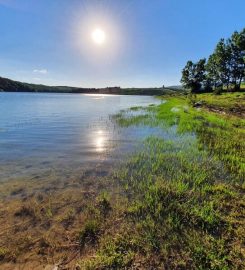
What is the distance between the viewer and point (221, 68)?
69375mm

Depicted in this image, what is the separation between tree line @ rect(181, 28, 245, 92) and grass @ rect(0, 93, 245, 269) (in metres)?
61.4

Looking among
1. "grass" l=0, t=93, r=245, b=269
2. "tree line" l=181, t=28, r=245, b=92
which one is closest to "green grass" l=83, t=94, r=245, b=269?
"grass" l=0, t=93, r=245, b=269

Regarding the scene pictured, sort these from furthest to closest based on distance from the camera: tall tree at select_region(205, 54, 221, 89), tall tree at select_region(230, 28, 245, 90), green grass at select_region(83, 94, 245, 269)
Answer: tall tree at select_region(205, 54, 221, 89) < tall tree at select_region(230, 28, 245, 90) < green grass at select_region(83, 94, 245, 269)

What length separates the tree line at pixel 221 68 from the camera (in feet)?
211

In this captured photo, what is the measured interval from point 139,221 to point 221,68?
249ft

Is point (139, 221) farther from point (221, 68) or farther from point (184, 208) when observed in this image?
point (221, 68)

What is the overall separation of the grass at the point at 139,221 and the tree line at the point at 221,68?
6142 cm

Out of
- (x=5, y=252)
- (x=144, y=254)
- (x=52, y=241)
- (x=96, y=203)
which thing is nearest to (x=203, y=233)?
(x=144, y=254)

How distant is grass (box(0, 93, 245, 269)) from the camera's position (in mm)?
4633

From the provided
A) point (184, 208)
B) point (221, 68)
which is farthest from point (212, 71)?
point (184, 208)

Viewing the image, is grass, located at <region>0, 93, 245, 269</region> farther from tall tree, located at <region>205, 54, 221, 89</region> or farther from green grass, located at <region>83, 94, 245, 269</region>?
tall tree, located at <region>205, 54, 221, 89</region>

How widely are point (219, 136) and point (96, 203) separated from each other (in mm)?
12192

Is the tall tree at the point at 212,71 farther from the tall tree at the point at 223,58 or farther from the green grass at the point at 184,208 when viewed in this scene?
the green grass at the point at 184,208

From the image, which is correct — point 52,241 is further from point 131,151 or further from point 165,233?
point 131,151
